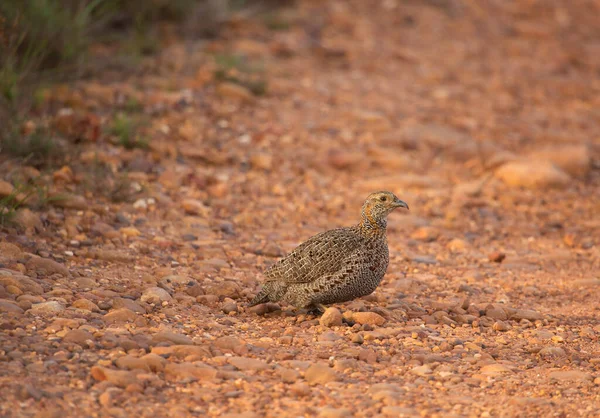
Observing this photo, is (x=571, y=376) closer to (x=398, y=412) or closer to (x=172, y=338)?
(x=398, y=412)

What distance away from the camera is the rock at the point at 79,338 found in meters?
5.03

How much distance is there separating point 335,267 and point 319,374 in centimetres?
102

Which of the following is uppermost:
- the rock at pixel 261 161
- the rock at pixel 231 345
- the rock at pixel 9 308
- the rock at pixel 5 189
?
the rock at pixel 5 189

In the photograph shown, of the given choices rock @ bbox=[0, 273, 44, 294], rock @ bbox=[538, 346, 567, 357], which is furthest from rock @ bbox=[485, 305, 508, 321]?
rock @ bbox=[0, 273, 44, 294]

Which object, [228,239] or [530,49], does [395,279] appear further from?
[530,49]

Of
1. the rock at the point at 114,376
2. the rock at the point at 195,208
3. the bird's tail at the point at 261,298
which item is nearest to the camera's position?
the rock at the point at 114,376

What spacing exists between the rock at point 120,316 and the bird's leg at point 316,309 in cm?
123

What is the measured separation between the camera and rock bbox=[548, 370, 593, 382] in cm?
509

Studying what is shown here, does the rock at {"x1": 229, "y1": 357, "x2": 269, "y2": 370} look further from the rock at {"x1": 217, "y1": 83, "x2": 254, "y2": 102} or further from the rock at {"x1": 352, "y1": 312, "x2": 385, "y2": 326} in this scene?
the rock at {"x1": 217, "y1": 83, "x2": 254, "y2": 102}

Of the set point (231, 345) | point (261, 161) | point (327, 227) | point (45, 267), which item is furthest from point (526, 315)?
point (261, 161)

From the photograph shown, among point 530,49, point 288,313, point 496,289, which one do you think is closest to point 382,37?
point 530,49

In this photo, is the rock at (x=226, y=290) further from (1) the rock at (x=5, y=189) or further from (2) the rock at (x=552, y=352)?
(2) the rock at (x=552, y=352)

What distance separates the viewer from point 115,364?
486 cm

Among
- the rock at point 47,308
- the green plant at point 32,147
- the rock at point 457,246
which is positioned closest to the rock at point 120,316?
the rock at point 47,308
